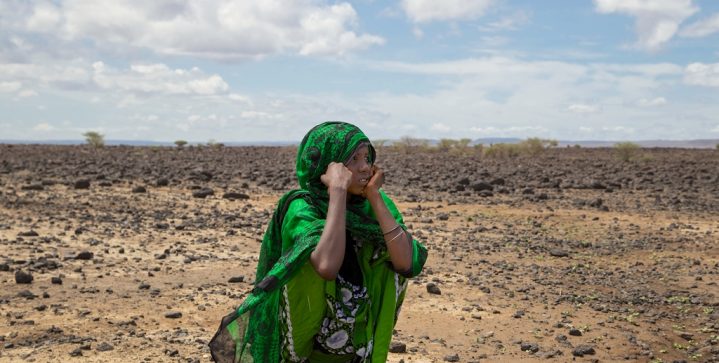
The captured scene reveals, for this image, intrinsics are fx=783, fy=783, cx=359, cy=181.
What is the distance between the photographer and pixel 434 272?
26.9ft

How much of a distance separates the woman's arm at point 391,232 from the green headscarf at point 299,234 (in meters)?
0.08

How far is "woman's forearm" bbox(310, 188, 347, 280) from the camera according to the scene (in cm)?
249

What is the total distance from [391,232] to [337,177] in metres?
0.26

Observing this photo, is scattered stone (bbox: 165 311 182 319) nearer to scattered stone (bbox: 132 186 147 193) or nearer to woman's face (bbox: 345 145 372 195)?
woman's face (bbox: 345 145 372 195)

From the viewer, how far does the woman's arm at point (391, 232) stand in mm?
2609

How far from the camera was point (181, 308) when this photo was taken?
661cm

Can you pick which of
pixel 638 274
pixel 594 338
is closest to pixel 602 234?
pixel 638 274

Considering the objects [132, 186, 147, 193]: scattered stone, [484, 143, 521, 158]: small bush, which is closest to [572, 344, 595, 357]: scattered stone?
[132, 186, 147, 193]: scattered stone

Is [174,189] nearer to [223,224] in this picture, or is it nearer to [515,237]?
[223,224]

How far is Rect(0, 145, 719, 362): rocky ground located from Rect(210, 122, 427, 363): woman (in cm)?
281

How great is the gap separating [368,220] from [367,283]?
22cm

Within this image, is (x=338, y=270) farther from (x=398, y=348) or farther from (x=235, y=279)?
(x=235, y=279)

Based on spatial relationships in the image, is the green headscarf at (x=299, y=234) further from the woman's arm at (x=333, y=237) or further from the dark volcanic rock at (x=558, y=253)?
the dark volcanic rock at (x=558, y=253)

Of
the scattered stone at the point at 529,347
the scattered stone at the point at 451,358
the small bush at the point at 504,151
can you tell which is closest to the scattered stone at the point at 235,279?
the scattered stone at the point at 451,358
